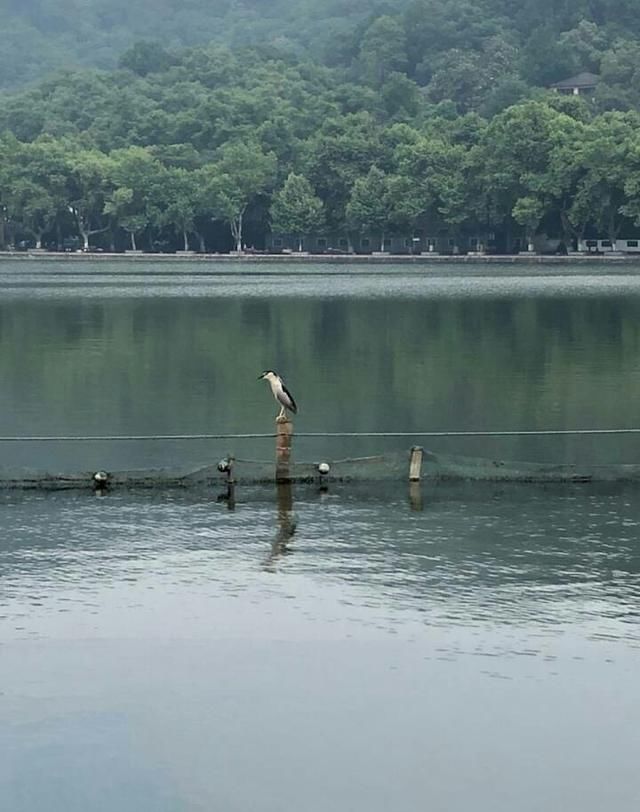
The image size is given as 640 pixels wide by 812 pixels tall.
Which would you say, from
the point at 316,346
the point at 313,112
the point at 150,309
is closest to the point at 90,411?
the point at 316,346

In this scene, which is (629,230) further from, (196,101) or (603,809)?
(603,809)

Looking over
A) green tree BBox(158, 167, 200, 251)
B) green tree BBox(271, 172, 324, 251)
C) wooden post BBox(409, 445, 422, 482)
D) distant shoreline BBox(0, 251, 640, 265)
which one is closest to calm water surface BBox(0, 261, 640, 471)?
wooden post BBox(409, 445, 422, 482)

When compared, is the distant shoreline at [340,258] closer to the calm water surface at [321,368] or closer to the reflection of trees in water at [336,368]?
the calm water surface at [321,368]

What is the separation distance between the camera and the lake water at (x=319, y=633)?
11.5 meters

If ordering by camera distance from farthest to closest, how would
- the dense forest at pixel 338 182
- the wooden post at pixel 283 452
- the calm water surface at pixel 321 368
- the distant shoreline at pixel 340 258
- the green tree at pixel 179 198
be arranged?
the green tree at pixel 179 198, the distant shoreline at pixel 340 258, the dense forest at pixel 338 182, the calm water surface at pixel 321 368, the wooden post at pixel 283 452

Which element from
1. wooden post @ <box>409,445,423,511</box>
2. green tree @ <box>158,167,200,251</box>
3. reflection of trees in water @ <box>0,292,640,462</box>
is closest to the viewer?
wooden post @ <box>409,445,423,511</box>

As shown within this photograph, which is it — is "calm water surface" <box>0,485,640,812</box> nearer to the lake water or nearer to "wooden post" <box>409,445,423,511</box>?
the lake water

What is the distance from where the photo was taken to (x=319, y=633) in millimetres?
14766

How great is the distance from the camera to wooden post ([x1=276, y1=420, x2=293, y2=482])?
21.2 m

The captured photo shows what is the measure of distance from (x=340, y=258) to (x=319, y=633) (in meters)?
135

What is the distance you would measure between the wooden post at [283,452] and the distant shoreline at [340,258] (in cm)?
11220

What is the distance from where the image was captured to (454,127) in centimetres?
15425

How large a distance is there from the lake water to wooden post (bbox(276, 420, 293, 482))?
0.35 metres

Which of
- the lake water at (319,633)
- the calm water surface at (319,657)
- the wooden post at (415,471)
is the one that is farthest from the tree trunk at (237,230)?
the calm water surface at (319,657)
